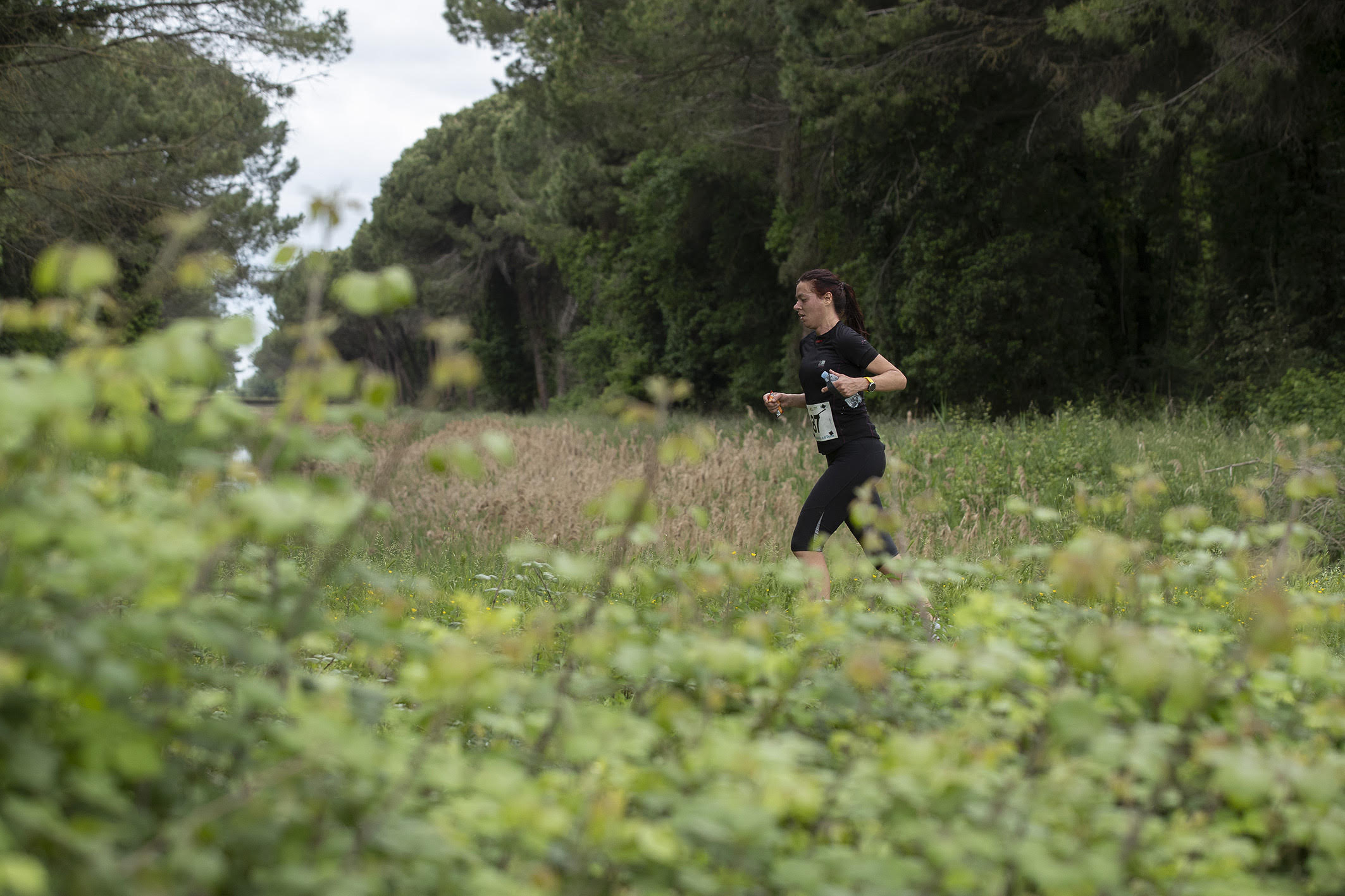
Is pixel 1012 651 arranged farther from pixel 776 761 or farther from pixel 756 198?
pixel 756 198

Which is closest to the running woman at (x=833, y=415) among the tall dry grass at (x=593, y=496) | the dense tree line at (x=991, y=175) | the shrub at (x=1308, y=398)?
the tall dry grass at (x=593, y=496)

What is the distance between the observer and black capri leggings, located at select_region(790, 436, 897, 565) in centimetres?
538

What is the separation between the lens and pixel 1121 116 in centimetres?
1255

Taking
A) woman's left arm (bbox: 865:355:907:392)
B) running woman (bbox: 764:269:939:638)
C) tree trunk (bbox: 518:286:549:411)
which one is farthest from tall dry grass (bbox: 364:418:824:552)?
tree trunk (bbox: 518:286:549:411)

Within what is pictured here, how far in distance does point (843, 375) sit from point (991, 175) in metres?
13.4

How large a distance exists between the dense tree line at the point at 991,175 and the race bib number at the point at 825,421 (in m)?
9.18

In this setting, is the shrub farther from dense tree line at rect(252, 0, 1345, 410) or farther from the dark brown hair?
the dark brown hair

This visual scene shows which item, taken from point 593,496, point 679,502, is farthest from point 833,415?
point 593,496

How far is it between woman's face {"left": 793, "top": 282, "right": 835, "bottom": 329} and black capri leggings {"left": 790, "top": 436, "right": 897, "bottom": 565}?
0.73 meters

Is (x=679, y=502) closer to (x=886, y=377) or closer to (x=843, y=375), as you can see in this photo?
(x=843, y=375)

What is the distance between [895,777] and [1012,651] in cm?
38

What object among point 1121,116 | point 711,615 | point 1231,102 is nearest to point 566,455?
point 711,615

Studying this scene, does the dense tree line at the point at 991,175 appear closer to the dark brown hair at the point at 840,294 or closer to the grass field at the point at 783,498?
the grass field at the point at 783,498

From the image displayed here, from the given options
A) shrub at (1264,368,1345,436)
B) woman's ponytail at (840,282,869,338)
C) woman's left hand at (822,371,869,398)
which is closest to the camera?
woman's left hand at (822,371,869,398)
